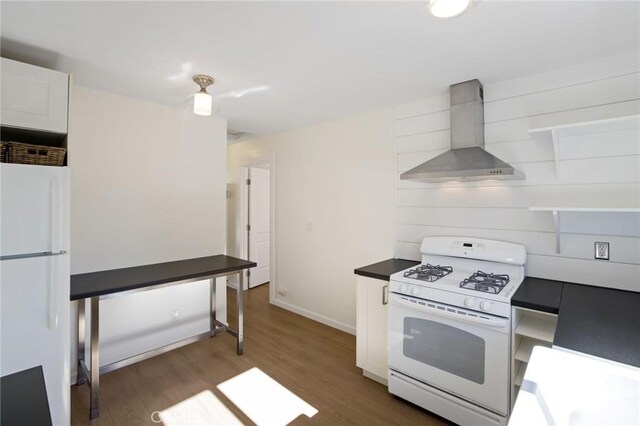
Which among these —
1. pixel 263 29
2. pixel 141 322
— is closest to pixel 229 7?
pixel 263 29

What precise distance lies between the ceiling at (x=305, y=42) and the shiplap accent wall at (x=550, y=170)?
0.51ft

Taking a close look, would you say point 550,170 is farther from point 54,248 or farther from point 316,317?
point 54,248

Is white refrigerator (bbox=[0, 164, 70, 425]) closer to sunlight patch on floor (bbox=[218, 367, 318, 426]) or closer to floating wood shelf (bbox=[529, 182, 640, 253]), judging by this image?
sunlight patch on floor (bbox=[218, 367, 318, 426])

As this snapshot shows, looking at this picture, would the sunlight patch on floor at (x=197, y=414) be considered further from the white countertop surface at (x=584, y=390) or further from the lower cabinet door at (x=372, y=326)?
the white countertop surface at (x=584, y=390)

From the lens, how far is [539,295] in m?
1.83

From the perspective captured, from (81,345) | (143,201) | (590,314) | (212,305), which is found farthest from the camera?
(212,305)

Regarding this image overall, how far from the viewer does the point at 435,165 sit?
2273 mm

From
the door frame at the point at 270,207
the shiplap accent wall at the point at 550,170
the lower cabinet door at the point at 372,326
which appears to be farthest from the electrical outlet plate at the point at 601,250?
the door frame at the point at 270,207

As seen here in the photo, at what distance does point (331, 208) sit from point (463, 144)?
159 centimetres

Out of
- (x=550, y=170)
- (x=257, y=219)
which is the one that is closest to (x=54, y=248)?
(x=550, y=170)

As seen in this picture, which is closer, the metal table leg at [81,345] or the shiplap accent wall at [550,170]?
the shiplap accent wall at [550,170]

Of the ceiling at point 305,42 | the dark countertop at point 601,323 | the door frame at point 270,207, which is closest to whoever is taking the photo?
the dark countertop at point 601,323

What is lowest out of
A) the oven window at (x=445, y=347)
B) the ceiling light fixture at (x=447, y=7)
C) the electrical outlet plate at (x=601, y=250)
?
the oven window at (x=445, y=347)

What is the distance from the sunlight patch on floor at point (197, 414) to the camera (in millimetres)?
1984
